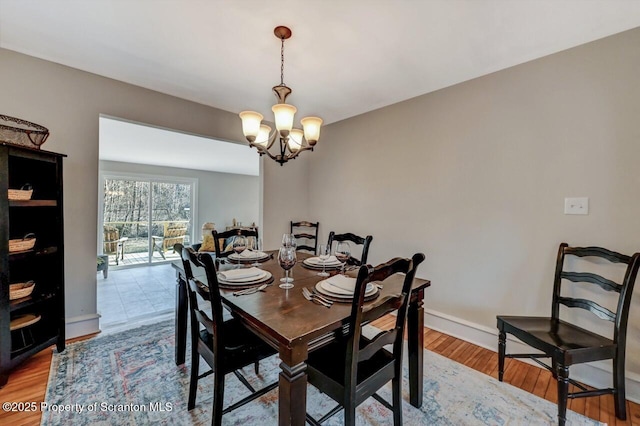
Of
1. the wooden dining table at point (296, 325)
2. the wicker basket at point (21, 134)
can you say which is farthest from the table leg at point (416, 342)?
the wicker basket at point (21, 134)

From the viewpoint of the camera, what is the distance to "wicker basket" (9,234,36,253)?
1789 mm

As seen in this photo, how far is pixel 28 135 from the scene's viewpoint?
71.8 inches

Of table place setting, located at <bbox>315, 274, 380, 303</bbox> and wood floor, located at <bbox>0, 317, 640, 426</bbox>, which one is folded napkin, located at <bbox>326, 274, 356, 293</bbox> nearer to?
table place setting, located at <bbox>315, 274, 380, 303</bbox>

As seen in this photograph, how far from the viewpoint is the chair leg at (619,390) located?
5.01 feet

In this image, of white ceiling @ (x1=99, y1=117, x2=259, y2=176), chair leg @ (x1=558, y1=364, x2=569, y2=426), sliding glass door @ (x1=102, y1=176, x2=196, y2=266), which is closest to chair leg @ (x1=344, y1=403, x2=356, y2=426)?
chair leg @ (x1=558, y1=364, x2=569, y2=426)

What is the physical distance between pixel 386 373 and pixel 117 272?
569 centimetres

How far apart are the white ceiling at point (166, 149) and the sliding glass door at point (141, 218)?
54 cm

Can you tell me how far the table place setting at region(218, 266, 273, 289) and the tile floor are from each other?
1.80m

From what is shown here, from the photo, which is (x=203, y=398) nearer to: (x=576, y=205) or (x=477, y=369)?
(x=477, y=369)

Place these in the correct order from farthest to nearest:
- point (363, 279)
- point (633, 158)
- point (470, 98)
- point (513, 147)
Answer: point (470, 98) < point (513, 147) < point (633, 158) < point (363, 279)

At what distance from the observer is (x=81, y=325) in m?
2.37

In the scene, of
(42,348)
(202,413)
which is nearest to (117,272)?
(42,348)

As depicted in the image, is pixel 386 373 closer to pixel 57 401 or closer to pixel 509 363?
pixel 509 363

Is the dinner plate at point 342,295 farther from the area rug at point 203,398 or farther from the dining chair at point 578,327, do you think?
the dining chair at point 578,327
